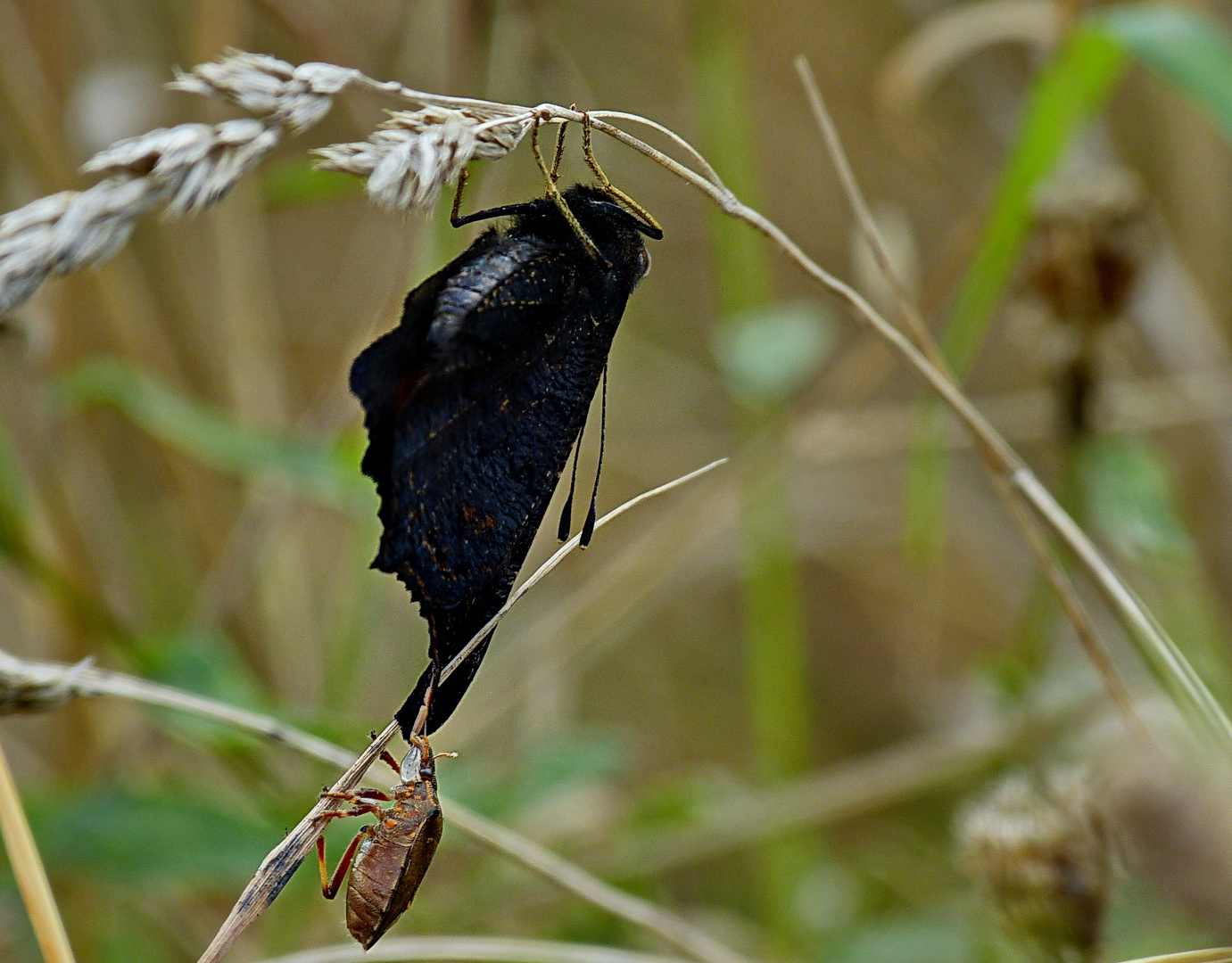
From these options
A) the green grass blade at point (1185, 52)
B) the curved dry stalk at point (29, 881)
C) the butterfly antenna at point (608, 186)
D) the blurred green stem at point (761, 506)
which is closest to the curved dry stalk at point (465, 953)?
the curved dry stalk at point (29, 881)

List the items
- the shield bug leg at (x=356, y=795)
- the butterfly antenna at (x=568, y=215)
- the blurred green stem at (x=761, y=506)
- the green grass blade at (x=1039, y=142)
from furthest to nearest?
1. the blurred green stem at (x=761, y=506)
2. the green grass blade at (x=1039, y=142)
3. the shield bug leg at (x=356, y=795)
4. the butterfly antenna at (x=568, y=215)

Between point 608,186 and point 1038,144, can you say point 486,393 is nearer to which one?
point 608,186

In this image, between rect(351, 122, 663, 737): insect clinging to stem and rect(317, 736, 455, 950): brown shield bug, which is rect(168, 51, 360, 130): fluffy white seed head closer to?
rect(351, 122, 663, 737): insect clinging to stem

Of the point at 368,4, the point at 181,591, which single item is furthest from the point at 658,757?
the point at 368,4

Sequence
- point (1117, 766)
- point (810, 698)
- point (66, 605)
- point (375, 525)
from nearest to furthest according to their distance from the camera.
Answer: point (1117, 766) → point (66, 605) → point (375, 525) → point (810, 698)

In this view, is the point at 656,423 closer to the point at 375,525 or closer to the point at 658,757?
the point at 658,757

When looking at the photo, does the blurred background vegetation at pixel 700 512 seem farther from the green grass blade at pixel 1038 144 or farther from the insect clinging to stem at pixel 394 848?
the insect clinging to stem at pixel 394 848
